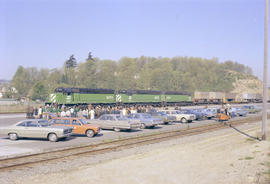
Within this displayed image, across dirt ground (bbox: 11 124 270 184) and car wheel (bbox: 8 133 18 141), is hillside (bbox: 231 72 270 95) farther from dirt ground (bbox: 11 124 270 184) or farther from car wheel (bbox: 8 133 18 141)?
car wheel (bbox: 8 133 18 141)

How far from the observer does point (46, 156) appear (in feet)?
45.6

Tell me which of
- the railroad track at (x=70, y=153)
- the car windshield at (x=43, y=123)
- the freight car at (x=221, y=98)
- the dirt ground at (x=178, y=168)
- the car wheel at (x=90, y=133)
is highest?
the freight car at (x=221, y=98)

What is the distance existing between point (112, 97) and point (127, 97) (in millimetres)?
3424

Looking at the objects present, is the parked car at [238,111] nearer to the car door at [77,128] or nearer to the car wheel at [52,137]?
the car door at [77,128]

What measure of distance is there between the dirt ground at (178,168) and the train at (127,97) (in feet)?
98.8

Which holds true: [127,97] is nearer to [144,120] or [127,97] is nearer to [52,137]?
[144,120]

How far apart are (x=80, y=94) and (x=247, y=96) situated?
64369mm

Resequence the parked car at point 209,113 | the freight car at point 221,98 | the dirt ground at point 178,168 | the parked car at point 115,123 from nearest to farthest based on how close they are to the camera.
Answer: the dirt ground at point 178,168 < the parked car at point 115,123 < the parked car at point 209,113 < the freight car at point 221,98

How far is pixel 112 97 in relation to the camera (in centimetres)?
5453

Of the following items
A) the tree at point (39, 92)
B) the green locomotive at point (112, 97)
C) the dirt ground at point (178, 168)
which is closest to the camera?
the dirt ground at point (178, 168)

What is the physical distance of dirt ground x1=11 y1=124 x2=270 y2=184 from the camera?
9.87 m

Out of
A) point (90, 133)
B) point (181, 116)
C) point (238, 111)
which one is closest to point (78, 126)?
point (90, 133)

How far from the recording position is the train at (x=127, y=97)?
4372cm

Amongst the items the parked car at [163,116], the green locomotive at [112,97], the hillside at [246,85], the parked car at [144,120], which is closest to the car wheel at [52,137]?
the parked car at [144,120]
